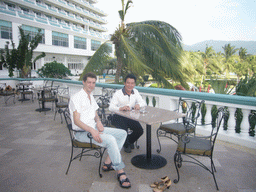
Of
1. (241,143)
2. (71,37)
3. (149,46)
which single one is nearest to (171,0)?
(149,46)

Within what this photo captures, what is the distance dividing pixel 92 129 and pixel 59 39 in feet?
115

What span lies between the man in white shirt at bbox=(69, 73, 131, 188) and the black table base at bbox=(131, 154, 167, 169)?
47 cm

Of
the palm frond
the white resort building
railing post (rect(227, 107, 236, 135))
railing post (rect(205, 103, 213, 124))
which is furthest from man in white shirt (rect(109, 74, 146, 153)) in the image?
the white resort building

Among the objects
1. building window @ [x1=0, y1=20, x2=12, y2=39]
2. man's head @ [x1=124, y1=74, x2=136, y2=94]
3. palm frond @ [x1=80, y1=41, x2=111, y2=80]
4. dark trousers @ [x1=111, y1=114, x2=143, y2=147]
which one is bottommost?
dark trousers @ [x1=111, y1=114, x2=143, y2=147]

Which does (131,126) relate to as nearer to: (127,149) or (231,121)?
(127,149)

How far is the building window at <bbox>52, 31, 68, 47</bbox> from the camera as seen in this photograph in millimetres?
32131

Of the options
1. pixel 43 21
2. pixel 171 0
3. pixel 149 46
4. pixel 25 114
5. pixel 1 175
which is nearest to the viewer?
pixel 1 175

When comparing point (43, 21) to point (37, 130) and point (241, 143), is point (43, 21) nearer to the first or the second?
point (37, 130)

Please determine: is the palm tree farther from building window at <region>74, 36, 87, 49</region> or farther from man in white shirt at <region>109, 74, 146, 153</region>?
building window at <region>74, 36, 87, 49</region>

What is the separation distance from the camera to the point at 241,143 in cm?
341

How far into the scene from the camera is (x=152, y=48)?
7.10 meters

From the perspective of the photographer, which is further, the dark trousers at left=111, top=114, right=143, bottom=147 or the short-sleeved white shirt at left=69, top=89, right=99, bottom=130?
the dark trousers at left=111, top=114, right=143, bottom=147

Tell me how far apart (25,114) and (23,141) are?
290 cm

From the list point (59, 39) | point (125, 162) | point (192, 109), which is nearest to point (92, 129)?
point (125, 162)
